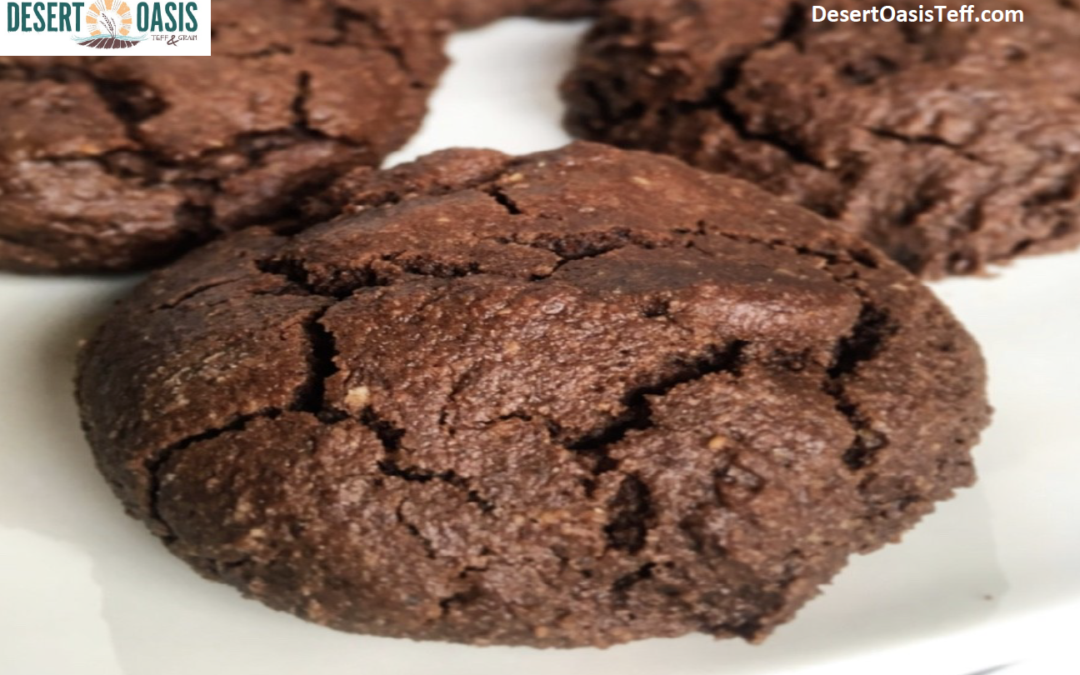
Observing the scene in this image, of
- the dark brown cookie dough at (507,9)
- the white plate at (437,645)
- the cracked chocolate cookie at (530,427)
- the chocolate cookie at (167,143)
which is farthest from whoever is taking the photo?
the dark brown cookie dough at (507,9)

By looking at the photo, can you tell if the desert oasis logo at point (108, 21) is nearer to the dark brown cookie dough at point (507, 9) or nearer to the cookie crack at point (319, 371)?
the dark brown cookie dough at point (507, 9)

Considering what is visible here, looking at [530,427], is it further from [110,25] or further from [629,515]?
[110,25]

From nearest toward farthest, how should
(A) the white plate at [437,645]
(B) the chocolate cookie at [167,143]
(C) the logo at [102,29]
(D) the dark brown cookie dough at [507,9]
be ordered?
1. (A) the white plate at [437,645]
2. (B) the chocolate cookie at [167,143]
3. (C) the logo at [102,29]
4. (D) the dark brown cookie dough at [507,9]

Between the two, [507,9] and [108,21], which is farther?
[507,9]

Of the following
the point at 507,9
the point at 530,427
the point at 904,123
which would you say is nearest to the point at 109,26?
the point at 507,9

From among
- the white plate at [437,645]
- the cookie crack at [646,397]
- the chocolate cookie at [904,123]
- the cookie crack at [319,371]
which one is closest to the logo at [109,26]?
the white plate at [437,645]

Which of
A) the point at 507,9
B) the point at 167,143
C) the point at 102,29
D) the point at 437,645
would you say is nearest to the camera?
the point at 437,645

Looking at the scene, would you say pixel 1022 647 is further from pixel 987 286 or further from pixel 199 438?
pixel 199 438
